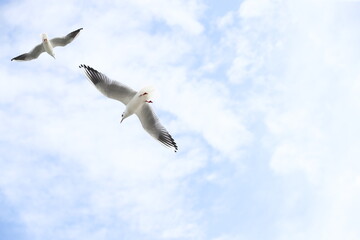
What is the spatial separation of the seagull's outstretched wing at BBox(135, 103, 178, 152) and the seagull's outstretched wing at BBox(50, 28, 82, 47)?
3.94m

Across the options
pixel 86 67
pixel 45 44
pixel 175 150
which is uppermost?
pixel 45 44

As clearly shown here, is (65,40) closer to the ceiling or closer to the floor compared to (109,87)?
closer to the ceiling

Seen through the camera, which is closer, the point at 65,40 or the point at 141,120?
the point at 141,120

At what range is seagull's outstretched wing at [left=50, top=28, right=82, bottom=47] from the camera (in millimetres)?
14812

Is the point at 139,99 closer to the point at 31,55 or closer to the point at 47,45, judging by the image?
the point at 47,45

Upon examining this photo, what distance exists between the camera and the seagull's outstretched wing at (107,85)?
1189cm

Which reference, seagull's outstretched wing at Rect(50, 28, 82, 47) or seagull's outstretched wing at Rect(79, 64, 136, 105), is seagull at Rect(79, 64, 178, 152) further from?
seagull's outstretched wing at Rect(50, 28, 82, 47)

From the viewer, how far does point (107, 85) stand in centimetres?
1191

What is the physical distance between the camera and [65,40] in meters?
15.0

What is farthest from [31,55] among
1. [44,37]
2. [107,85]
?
[107,85]

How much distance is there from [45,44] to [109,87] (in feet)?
13.4

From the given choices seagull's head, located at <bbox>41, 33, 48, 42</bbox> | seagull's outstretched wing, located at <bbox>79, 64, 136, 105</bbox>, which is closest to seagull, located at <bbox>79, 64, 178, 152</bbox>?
seagull's outstretched wing, located at <bbox>79, 64, 136, 105</bbox>

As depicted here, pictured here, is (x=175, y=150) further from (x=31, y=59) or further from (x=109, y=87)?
(x=31, y=59)

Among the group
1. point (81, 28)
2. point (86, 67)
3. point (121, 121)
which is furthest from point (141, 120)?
point (81, 28)
